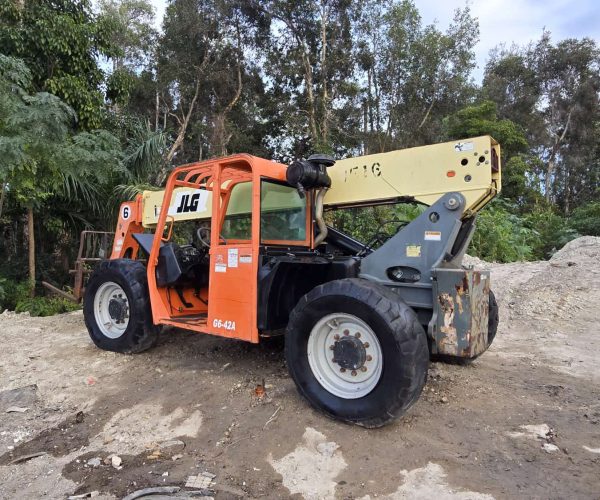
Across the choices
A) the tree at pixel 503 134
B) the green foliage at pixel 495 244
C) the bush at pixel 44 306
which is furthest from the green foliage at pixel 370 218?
the tree at pixel 503 134

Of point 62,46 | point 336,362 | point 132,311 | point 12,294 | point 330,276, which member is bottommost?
point 12,294

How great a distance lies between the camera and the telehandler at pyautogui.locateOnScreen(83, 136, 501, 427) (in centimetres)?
349

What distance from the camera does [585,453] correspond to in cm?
309

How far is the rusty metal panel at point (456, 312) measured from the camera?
11.5ft

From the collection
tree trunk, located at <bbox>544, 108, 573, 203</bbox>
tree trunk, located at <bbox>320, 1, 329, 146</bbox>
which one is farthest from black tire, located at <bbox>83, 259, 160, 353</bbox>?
tree trunk, located at <bbox>544, 108, 573, 203</bbox>

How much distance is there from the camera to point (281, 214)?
477 centimetres

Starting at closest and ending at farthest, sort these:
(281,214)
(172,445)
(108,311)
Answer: (172,445), (281,214), (108,311)

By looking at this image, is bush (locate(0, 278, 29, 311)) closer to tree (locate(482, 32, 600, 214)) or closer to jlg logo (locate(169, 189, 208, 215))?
jlg logo (locate(169, 189, 208, 215))

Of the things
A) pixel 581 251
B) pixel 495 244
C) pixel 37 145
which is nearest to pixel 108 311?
pixel 37 145

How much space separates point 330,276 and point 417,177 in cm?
124

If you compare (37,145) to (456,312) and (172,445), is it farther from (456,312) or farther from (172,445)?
(456,312)

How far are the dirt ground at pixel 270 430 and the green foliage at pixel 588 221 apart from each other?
12396mm

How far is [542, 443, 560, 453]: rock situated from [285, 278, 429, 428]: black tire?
908 millimetres

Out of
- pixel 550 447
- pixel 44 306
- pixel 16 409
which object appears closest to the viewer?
pixel 550 447
